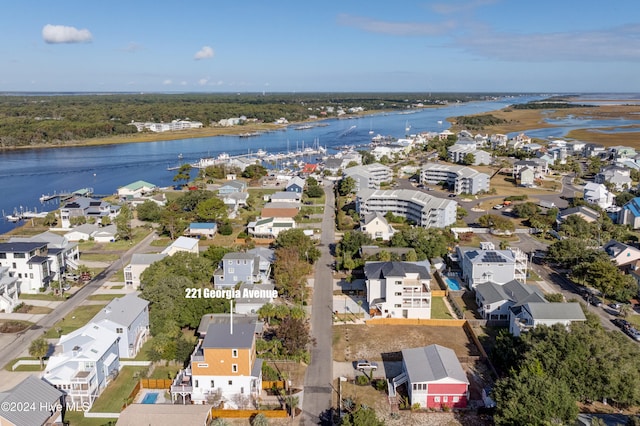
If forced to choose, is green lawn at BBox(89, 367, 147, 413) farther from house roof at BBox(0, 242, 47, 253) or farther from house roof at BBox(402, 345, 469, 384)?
house roof at BBox(0, 242, 47, 253)

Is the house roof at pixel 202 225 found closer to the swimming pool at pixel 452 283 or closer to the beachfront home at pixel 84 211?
the beachfront home at pixel 84 211

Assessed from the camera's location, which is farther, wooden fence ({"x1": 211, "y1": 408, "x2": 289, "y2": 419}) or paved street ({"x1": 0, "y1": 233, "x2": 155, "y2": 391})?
paved street ({"x1": 0, "y1": 233, "x2": 155, "y2": 391})

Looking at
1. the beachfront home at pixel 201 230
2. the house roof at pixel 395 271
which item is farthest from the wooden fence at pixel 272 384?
the beachfront home at pixel 201 230

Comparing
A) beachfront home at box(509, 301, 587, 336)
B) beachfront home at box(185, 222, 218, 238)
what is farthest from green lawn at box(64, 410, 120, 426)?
beachfront home at box(185, 222, 218, 238)

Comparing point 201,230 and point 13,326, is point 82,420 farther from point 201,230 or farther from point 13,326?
point 201,230

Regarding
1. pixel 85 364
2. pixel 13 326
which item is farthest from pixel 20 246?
pixel 85 364

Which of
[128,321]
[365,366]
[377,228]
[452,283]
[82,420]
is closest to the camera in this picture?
[82,420]
